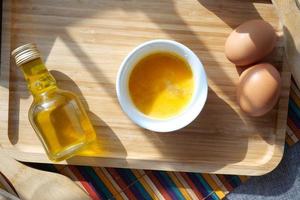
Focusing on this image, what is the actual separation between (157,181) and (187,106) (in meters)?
0.16

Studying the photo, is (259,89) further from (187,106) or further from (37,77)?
(37,77)

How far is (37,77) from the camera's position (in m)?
0.86

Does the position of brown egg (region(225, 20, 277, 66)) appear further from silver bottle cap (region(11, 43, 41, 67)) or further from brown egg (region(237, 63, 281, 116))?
silver bottle cap (region(11, 43, 41, 67))

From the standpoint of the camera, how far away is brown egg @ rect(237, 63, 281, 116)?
2.82 ft

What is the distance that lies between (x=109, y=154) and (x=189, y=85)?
0.19 m

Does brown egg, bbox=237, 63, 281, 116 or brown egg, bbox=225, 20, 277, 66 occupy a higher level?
brown egg, bbox=225, 20, 277, 66

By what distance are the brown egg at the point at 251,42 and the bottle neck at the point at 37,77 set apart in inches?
12.4

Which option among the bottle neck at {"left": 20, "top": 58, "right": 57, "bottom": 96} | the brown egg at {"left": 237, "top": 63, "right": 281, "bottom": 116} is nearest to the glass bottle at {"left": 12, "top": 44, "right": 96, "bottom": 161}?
the bottle neck at {"left": 20, "top": 58, "right": 57, "bottom": 96}

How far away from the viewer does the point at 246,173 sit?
0.94m

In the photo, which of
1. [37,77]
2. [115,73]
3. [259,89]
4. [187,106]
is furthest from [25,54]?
[259,89]

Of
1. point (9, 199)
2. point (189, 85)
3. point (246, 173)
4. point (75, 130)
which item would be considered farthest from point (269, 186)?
point (9, 199)

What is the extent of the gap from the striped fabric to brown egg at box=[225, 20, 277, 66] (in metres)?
0.13

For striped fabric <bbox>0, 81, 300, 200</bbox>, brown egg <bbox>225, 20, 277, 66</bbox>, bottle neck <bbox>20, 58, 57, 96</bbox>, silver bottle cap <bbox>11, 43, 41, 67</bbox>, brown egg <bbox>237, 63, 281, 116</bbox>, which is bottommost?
striped fabric <bbox>0, 81, 300, 200</bbox>

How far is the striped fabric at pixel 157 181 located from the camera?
961mm
